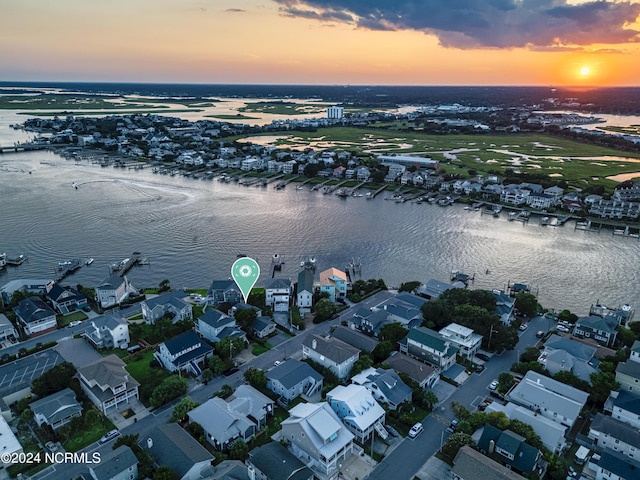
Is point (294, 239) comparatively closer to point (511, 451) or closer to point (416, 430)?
point (416, 430)

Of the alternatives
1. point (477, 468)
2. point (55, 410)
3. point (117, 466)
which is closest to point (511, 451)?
point (477, 468)

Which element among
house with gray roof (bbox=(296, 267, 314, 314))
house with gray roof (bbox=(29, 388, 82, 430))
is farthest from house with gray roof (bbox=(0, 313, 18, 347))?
house with gray roof (bbox=(296, 267, 314, 314))

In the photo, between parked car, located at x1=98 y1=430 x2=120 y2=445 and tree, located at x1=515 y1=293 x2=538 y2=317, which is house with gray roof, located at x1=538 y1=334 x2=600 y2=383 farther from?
parked car, located at x1=98 y1=430 x2=120 y2=445

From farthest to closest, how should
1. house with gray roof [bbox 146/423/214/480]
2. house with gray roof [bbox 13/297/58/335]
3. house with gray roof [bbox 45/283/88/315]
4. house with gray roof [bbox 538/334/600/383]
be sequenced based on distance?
house with gray roof [bbox 45/283/88/315], house with gray roof [bbox 13/297/58/335], house with gray roof [bbox 538/334/600/383], house with gray roof [bbox 146/423/214/480]

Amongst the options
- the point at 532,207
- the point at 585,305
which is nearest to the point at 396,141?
the point at 532,207

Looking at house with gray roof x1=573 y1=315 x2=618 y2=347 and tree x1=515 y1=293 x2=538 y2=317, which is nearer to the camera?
house with gray roof x1=573 y1=315 x2=618 y2=347

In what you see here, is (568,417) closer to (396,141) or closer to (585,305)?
(585,305)

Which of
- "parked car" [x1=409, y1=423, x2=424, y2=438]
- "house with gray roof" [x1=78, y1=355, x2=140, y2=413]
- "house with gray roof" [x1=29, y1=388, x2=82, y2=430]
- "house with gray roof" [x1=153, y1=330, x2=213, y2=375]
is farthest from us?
"house with gray roof" [x1=153, y1=330, x2=213, y2=375]

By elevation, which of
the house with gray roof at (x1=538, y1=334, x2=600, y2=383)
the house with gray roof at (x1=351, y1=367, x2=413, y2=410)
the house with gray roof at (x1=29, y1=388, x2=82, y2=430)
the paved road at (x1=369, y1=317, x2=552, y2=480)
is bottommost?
the paved road at (x1=369, y1=317, x2=552, y2=480)
